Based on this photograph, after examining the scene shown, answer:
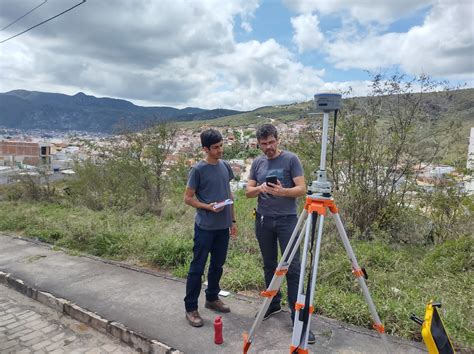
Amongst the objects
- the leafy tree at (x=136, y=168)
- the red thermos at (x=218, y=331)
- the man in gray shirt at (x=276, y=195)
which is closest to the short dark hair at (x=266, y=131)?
the man in gray shirt at (x=276, y=195)

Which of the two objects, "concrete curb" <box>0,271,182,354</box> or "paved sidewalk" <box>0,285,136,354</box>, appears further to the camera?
"paved sidewalk" <box>0,285,136,354</box>

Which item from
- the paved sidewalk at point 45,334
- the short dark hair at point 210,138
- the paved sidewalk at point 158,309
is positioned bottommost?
the paved sidewalk at point 45,334

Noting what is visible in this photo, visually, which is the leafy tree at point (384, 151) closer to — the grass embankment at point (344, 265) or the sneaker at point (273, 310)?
the grass embankment at point (344, 265)

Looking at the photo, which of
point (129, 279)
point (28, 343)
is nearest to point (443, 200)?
point (129, 279)

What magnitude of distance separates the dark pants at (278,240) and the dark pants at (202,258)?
410 millimetres

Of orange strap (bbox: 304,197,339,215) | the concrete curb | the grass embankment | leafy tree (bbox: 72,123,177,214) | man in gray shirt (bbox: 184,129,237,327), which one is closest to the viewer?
orange strap (bbox: 304,197,339,215)

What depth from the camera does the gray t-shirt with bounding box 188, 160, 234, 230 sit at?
3.12 m

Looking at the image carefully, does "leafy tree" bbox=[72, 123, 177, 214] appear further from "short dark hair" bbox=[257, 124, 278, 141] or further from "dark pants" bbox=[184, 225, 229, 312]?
"short dark hair" bbox=[257, 124, 278, 141]

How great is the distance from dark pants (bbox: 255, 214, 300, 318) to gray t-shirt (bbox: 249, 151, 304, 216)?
64 millimetres

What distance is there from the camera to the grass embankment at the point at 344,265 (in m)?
3.18

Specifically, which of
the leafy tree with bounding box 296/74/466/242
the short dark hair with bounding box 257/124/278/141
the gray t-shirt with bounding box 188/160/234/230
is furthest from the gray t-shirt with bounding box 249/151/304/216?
the leafy tree with bounding box 296/74/466/242

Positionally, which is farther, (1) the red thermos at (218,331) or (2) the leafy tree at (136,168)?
(2) the leafy tree at (136,168)

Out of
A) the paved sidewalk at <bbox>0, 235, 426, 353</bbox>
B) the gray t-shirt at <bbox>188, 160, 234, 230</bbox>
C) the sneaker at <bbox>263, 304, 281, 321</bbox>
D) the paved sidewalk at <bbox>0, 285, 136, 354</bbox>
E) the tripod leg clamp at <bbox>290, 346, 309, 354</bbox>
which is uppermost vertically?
the gray t-shirt at <bbox>188, 160, 234, 230</bbox>

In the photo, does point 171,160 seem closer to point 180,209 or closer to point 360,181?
point 180,209
